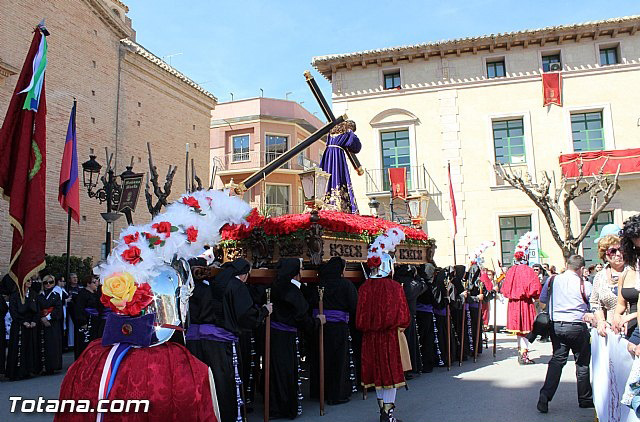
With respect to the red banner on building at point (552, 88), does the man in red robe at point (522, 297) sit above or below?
below

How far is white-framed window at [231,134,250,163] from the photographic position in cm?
3212

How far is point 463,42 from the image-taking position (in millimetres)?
21688

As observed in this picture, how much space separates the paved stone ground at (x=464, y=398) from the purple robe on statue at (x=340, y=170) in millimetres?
3271

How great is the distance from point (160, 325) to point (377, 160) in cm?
1977

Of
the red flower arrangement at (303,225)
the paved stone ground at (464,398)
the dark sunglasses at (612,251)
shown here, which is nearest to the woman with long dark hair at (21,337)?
the paved stone ground at (464,398)

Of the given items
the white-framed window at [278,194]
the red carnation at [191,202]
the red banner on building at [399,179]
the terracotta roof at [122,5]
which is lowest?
the red carnation at [191,202]

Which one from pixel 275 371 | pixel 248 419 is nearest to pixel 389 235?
pixel 275 371

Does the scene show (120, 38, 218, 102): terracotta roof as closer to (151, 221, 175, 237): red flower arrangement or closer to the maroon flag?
the maroon flag

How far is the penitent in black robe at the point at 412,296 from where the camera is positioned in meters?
8.19

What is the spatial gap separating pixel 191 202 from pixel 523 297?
8192 mm

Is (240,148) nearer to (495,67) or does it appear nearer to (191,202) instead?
(495,67)

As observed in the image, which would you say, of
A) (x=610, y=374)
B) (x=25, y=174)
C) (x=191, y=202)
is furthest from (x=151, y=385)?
(x=610, y=374)

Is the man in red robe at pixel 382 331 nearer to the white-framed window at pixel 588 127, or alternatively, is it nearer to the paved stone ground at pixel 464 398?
the paved stone ground at pixel 464 398

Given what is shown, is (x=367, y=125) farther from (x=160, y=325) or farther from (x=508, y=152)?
A: (x=160, y=325)
